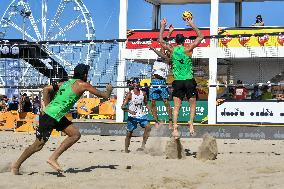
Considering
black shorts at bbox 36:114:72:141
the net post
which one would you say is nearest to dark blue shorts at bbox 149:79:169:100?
the net post

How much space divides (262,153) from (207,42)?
1230 cm

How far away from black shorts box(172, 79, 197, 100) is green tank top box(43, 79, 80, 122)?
2.21m

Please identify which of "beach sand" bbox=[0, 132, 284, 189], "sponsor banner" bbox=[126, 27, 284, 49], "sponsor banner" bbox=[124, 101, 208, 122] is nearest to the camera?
"beach sand" bbox=[0, 132, 284, 189]

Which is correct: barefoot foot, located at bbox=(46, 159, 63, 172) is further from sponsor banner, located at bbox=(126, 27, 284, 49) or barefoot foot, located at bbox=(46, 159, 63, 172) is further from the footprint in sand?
sponsor banner, located at bbox=(126, 27, 284, 49)

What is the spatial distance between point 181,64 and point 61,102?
8.00 ft

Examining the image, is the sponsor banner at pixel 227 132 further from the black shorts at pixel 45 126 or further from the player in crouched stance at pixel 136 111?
the black shorts at pixel 45 126

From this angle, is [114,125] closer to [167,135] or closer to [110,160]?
[167,135]

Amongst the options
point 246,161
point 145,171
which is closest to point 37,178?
point 145,171

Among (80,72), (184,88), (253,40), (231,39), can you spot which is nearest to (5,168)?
(80,72)

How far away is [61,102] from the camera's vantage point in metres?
6.65

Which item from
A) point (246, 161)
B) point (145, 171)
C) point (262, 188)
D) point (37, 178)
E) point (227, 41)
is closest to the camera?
point (262, 188)

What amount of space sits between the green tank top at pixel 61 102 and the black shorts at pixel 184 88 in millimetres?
2213

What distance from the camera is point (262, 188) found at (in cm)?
541

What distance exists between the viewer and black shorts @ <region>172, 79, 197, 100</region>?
8383 mm
